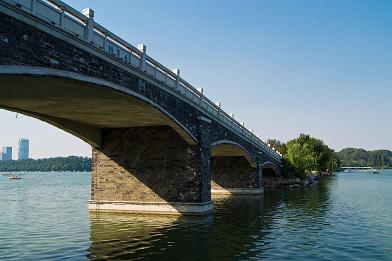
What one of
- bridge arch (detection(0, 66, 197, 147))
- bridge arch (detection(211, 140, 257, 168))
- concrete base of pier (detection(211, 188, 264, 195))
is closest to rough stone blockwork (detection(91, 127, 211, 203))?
bridge arch (detection(0, 66, 197, 147))

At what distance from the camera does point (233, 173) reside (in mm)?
48125

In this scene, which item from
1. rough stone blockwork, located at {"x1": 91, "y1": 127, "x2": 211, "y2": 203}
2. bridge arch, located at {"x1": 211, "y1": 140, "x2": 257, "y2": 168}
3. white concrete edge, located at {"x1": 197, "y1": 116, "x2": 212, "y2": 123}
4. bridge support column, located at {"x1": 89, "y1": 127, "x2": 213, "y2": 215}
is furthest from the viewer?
bridge arch, located at {"x1": 211, "y1": 140, "x2": 257, "y2": 168}

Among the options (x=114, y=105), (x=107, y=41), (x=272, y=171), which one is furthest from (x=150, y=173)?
(x=272, y=171)

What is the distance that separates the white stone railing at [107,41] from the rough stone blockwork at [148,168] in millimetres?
3883

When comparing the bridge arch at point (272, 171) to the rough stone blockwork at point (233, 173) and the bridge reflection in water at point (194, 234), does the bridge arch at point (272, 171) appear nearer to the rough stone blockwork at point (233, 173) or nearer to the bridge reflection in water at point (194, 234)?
the rough stone blockwork at point (233, 173)

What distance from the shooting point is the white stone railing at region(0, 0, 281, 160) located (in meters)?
14.1

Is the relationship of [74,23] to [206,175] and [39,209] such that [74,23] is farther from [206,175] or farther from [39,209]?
[39,209]

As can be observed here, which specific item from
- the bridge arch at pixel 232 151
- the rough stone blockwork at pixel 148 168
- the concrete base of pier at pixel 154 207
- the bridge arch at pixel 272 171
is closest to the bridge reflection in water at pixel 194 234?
the concrete base of pier at pixel 154 207

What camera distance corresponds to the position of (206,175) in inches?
1129

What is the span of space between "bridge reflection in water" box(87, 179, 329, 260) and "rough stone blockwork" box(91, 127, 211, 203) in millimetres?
1840

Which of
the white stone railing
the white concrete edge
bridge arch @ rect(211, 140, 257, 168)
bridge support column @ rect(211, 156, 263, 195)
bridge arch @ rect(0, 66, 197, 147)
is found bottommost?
bridge support column @ rect(211, 156, 263, 195)

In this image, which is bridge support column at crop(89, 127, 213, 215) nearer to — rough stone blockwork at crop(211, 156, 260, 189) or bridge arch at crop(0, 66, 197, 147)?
bridge arch at crop(0, 66, 197, 147)

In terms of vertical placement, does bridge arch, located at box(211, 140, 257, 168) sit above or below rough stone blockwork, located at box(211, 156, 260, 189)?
above

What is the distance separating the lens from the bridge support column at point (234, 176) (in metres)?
46.8
